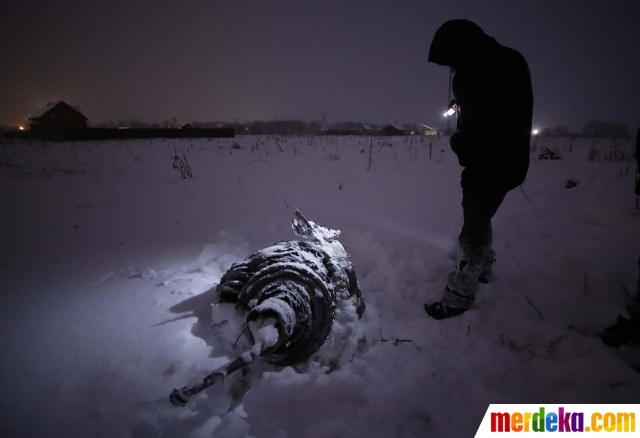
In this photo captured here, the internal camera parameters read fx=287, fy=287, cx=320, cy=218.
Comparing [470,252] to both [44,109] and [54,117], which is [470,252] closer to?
[54,117]

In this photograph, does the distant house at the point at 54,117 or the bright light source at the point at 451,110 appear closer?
the bright light source at the point at 451,110

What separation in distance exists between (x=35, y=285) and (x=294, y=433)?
219cm

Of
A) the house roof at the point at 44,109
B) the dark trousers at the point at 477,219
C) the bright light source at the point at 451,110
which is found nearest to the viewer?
the dark trousers at the point at 477,219

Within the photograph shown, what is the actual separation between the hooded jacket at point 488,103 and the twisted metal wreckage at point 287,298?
1228 millimetres

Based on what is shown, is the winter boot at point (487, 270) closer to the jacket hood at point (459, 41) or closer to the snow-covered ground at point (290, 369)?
the snow-covered ground at point (290, 369)

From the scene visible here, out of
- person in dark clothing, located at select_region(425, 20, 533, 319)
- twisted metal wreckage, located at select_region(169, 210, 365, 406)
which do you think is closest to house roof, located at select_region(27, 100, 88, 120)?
twisted metal wreckage, located at select_region(169, 210, 365, 406)

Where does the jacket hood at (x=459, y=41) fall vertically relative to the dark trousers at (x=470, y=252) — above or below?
above

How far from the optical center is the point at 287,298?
5.17ft

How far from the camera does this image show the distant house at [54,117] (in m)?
31.0

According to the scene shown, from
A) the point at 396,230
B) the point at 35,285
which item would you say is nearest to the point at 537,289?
the point at 396,230

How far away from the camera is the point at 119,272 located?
93.2 inches

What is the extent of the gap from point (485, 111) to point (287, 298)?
177cm

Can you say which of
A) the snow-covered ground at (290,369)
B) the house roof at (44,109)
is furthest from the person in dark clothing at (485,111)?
the house roof at (44,109)

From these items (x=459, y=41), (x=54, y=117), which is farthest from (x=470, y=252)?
(x=54, y=117)
